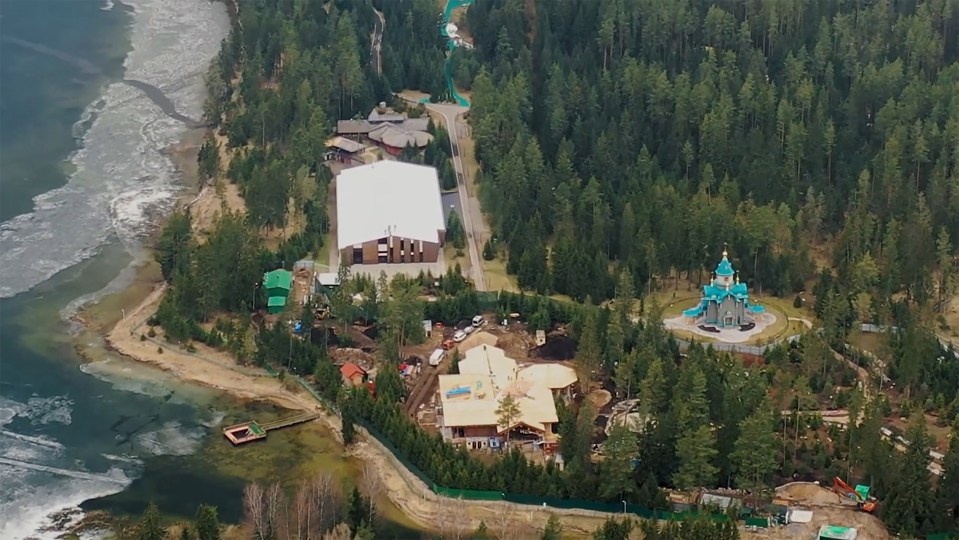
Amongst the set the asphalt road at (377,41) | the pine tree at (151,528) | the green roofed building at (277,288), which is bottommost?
the pine tree at (151,528)

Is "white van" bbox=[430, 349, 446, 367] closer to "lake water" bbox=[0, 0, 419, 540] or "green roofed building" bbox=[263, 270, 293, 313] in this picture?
"lake water" bbox=[0, 0, 419, 540]

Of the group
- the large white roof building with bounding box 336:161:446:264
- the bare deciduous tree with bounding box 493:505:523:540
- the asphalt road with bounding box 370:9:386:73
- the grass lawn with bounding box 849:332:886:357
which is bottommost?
the bare deciduous tree with bounding box 493:505:523:540

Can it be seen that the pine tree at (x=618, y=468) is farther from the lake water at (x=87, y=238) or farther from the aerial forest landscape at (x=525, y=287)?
the lake water at (x=87, y=238)

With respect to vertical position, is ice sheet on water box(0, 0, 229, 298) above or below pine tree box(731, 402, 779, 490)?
above

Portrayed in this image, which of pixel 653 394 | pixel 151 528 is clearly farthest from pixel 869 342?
pixel 151 528

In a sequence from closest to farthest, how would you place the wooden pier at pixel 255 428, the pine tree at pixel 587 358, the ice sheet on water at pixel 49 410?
1. the wooden pier at pixel 255 428
2. the pine tree at pixel 587 358
3. the ice sheet on water at pixel 49 410

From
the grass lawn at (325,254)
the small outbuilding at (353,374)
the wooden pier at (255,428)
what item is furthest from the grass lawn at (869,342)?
the grass lawn at (325,254)

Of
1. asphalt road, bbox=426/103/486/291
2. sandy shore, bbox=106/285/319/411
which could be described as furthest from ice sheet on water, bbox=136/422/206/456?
asphalt road, bbox=426/103/486/291
